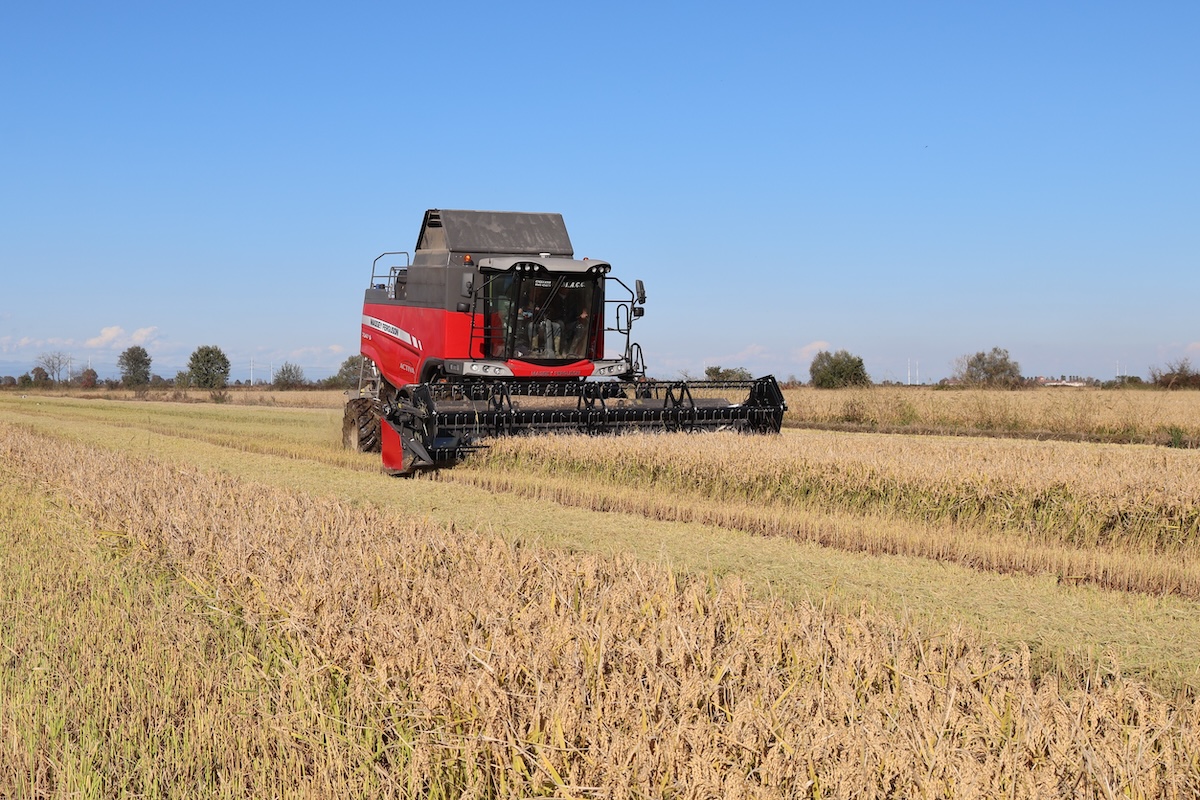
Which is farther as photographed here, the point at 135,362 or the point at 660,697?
the point at 135,362

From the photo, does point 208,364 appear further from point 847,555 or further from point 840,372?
point 847,555

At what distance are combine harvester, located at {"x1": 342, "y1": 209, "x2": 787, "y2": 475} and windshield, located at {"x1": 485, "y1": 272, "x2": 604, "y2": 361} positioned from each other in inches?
0.5

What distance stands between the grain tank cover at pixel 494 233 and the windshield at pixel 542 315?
0.71m

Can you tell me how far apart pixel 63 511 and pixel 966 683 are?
21.8 feet

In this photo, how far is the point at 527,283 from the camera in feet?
42.9

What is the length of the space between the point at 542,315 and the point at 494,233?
138 centimetres

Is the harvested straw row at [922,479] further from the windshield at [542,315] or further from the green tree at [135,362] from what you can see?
the green tree at [135,362]

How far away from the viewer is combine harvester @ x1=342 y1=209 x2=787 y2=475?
40.6 ft

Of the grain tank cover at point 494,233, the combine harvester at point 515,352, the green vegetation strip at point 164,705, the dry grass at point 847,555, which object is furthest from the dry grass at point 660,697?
the grain tank cover at point 494,233

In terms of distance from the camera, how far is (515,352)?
13.2 metres

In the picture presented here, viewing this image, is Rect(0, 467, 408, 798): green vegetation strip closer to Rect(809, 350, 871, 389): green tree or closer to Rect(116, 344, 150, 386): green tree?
Rect(809, 350, 871, 389): green tree

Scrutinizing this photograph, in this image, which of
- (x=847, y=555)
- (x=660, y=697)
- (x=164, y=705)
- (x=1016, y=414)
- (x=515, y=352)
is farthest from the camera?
(x=1016, y=414)

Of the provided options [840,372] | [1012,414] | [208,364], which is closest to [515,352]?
[1012,414]

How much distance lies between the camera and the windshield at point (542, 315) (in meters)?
13.1
